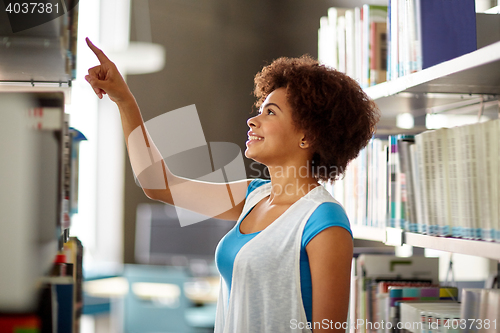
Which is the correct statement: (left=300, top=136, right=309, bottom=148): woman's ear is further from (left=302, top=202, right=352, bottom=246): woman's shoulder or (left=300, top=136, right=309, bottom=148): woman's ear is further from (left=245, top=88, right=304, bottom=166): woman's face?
(left=302, top=202, right=352, bottom=246): woman's shoulder

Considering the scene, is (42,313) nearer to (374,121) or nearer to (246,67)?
(374,121)

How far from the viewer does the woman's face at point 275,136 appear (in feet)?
3.94

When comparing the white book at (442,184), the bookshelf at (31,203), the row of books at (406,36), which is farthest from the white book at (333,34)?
the bookshelf at (31,203)

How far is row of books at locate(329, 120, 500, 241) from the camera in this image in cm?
92

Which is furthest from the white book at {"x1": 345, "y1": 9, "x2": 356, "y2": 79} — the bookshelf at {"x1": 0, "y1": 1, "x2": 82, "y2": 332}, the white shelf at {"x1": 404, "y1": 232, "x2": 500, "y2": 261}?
the bookshelf at {"x1": 0, "y1": 1, "x2": 82, "y2": 332}

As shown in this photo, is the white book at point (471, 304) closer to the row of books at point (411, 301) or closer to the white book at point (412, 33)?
the row of books at point (411, 301)

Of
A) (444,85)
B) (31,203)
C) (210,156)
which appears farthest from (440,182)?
(210,156)

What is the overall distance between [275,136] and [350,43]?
717mm

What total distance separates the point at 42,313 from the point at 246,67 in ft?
9.02

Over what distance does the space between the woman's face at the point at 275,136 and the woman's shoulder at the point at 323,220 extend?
209 mm

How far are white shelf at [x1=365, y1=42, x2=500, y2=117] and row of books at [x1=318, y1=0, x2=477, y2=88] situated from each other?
0.16ft

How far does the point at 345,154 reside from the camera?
1.27 meters

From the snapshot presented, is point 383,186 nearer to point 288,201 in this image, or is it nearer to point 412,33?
point 288,201

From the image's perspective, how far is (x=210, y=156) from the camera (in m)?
3.25
